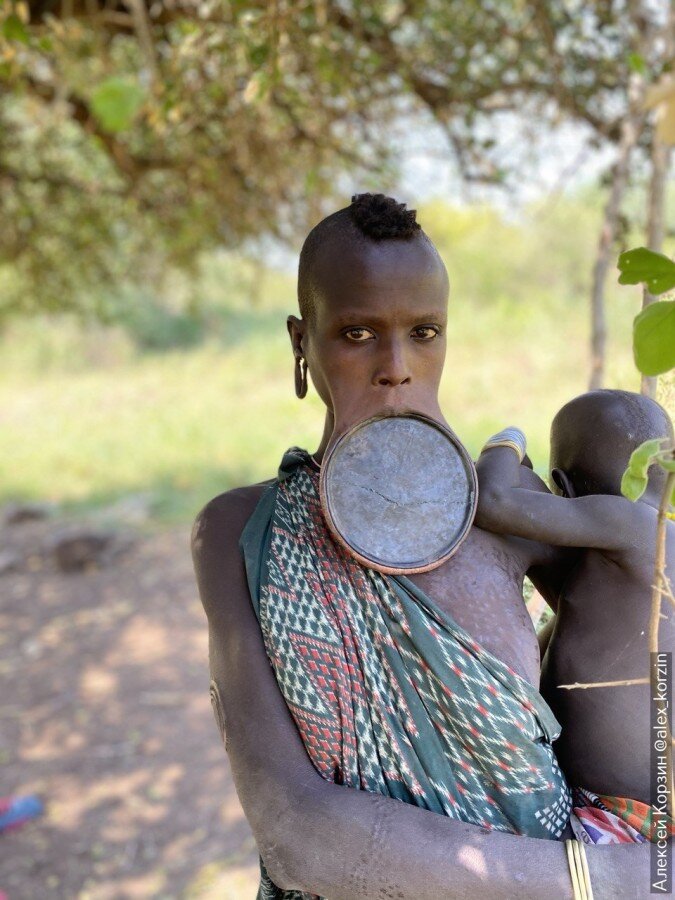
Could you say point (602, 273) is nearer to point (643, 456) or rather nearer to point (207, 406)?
point (643, 456)

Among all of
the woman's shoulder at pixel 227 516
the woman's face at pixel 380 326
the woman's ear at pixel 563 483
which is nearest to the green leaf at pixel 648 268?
→ the woman's face at pixel 380 326

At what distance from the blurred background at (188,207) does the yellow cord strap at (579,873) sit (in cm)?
89

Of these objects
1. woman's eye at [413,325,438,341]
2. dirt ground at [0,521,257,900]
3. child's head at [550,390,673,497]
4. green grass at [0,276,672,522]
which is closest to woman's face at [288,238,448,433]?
woman's eye at [413,325,438,341]

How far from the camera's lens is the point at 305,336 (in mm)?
1489

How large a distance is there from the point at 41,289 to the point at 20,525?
3373 mm

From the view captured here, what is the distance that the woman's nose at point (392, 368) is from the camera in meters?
1.33

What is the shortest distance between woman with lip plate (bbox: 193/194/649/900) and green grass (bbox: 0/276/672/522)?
321 centimetres

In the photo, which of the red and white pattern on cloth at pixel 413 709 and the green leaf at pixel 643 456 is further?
the red and white pattern on cloth at pixel 413 709

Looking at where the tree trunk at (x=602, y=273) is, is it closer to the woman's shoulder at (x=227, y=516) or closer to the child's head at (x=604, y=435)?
the child's head at (x=604, y=435)

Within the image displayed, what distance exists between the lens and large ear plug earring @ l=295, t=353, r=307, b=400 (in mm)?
1530

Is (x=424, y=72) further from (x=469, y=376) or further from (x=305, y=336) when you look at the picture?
(x=469, y=376)

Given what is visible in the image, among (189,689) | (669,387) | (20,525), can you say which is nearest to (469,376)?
(20,525)

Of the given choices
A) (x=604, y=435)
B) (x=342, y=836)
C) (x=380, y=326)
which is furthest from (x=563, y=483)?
(x=342, y=836)

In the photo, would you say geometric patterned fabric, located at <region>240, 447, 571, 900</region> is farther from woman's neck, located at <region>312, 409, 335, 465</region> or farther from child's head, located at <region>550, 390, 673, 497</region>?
child's head, located at <region>550, 390, 673, 497</region>
